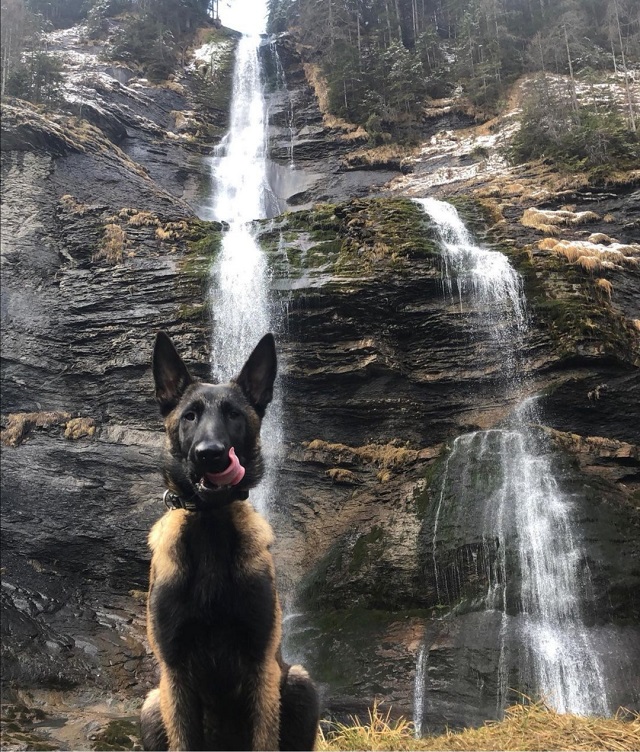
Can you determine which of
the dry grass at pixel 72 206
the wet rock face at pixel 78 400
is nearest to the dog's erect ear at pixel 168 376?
the wet rock face at pixel 78 400

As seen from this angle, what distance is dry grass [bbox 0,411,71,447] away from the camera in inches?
478

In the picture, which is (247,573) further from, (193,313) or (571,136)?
(571,136)

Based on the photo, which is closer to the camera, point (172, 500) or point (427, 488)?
point (172, 500)

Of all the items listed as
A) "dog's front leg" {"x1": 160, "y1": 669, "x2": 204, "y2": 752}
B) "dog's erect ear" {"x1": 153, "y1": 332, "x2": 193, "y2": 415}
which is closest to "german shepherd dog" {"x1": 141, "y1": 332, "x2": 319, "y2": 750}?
"dog's front leg" {"x1": 160, "y1": 669, "x2": 204, "y2": 752}

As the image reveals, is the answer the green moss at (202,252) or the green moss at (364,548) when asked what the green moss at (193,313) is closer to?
the green moss at (202,252)

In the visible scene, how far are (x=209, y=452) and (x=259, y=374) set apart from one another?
0.96 metres

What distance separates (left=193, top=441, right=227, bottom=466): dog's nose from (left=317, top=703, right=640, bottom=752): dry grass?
3522 millimetres

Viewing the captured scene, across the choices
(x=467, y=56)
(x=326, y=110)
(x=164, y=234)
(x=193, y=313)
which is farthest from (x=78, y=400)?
(x=467, y=56)

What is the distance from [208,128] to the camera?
28.2 metres

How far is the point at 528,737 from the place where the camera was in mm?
4535

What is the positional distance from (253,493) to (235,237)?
767 centimetres

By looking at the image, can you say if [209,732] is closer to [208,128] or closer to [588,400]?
[588,400]

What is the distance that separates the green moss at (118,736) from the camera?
679cm

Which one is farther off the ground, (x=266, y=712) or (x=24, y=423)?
(x=24, y=423)
